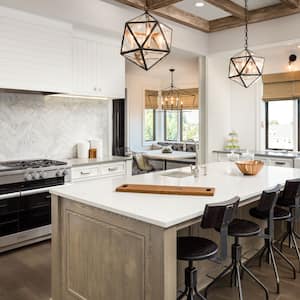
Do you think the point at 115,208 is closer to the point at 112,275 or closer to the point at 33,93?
the point at 112,275

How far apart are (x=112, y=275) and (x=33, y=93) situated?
296cm

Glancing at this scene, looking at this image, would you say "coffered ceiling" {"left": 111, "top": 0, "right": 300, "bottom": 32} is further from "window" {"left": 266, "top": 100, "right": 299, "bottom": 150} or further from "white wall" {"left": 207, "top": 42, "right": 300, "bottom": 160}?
"window" {"left": 266, "top": 100, "right": 299, "bottom": 150}

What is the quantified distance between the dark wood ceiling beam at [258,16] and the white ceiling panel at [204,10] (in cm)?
17

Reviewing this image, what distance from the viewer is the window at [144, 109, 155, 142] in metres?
9.53

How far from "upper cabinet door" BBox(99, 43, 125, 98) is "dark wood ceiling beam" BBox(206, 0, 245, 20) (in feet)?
4.93

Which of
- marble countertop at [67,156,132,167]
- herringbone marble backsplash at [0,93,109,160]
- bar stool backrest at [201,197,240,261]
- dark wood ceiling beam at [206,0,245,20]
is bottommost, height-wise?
bar stool backrest at [201,197,240,261]

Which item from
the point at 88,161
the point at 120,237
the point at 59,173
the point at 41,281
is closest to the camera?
the point at 120,237

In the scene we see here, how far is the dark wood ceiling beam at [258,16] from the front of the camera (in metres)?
4.76

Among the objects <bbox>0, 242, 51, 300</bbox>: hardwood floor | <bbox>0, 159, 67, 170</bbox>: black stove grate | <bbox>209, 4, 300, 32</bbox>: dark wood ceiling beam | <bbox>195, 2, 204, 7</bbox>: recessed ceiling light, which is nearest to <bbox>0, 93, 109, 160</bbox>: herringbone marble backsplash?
<bbox>0, 159, 67, 170</bbox>: black stove grate

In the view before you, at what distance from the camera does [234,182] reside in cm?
305

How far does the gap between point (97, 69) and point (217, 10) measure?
6.31 ft

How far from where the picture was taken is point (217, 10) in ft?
16.1

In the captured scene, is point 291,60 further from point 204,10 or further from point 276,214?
point 276,214

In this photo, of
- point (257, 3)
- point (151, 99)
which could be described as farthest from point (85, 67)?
point (151, 99)
